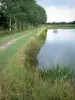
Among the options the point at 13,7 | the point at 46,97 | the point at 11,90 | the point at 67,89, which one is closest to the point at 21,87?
the point at 11,90

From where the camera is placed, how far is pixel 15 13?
53812 mm

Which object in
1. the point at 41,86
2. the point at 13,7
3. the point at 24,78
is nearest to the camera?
the point at 41,86

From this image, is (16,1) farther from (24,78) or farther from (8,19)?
(24,78)

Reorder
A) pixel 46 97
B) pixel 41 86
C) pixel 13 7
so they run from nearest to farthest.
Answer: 1. pixel 46 97
2. pixel 41 86
3. pixel 13 7

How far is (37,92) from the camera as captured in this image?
27.6 feet

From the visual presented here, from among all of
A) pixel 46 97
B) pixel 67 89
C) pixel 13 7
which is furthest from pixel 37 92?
pixel 13 7

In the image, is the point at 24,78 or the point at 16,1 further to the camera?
the point at 16,1

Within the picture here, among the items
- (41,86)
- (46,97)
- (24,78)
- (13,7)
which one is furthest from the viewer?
(13,7)

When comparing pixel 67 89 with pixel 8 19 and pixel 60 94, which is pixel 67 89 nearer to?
pixel 60 94

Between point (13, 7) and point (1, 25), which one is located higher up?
point (13, 7)

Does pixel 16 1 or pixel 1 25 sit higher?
pixel 16 1

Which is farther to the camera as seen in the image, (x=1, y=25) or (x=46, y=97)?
(x=1, y=25)

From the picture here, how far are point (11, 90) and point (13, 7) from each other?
44.3 m

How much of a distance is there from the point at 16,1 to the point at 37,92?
4615 cm
